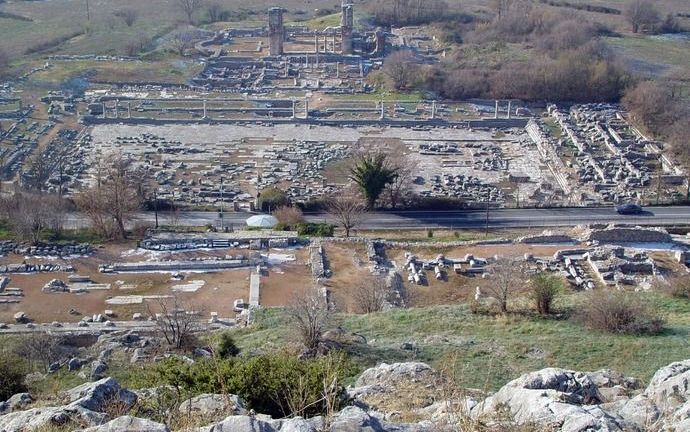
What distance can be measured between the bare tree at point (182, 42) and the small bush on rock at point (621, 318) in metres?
64.6

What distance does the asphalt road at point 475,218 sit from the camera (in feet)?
137

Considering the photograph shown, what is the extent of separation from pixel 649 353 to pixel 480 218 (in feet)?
74.2

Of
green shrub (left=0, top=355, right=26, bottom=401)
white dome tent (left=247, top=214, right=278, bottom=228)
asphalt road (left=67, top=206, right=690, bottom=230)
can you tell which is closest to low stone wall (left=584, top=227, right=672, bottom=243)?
asphalt road (left=67, top=206, right=690, bottom=230)

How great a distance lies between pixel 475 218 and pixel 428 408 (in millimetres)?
29587

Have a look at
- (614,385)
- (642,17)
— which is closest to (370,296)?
(614,385)

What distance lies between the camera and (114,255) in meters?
34.7

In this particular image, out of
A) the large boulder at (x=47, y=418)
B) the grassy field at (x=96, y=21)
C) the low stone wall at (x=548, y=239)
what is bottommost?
the low stone wall at (x=548, y=239)

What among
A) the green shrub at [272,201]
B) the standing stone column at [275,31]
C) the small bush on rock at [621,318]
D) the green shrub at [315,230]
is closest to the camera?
the small bush on rock at [621,318]

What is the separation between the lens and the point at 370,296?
28578 mm

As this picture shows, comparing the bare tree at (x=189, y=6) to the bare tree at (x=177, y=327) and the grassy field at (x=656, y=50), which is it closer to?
the grassy field at (x=656, y=50)

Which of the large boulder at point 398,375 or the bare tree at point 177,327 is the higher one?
the large boulder at point 398,375

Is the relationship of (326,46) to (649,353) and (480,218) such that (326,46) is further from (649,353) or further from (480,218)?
(649,353)

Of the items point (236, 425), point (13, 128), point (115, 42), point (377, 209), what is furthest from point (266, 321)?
point (115, 42)

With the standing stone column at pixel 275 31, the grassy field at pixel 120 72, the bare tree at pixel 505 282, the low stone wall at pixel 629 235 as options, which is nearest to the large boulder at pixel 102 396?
the bare tree at pixel 505 282
